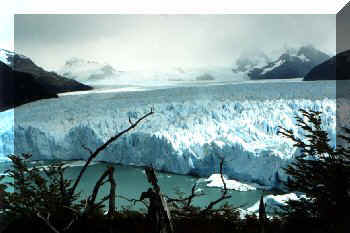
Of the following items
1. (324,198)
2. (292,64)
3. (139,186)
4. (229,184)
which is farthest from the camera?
(292,64)

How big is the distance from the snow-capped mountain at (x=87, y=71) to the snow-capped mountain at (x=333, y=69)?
1637 mm

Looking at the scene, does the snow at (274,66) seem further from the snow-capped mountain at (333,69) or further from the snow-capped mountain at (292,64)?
the snow-capped mountain at (333,69)

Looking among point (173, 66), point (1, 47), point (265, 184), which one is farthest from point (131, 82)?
point (265, 184)

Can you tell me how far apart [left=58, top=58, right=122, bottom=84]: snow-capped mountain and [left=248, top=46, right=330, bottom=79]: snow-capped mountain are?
3.75 feet

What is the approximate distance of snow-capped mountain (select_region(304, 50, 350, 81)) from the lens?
307 cm

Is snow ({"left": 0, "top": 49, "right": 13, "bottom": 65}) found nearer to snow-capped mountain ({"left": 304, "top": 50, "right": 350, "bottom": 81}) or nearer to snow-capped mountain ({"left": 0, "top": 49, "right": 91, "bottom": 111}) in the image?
snow-capped mountain ({"left": 0, "top": 49, "right": 91, "bottom": 111})

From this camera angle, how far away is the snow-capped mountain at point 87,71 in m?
2.94

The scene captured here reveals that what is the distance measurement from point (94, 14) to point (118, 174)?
4.15 ft

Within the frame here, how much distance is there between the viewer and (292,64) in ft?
10.5

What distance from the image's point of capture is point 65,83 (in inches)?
122

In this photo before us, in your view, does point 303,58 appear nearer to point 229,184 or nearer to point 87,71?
point 229,184

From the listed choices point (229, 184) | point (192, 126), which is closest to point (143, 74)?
point (192, 126)

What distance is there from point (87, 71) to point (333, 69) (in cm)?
202
